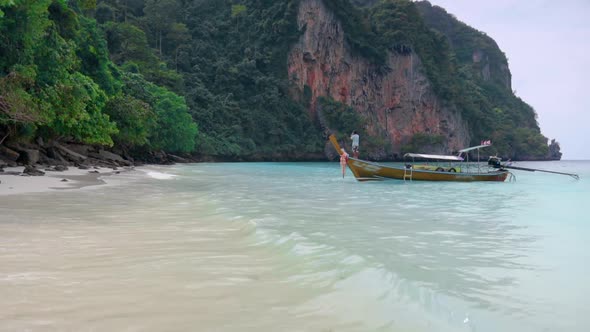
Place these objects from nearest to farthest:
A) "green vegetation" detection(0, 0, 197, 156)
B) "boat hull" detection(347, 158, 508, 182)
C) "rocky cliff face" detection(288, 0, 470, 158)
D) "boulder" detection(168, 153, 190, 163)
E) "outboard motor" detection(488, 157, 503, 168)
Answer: "green vegetation" detection(0, 0, 197, 156)
"boat hull" detection(347, 158, 508, 182)
"outboard motor" detection(488, 157, 503, 168)
"boulder" detection(168, 153, 190, 163)
"rocky cliff face" detection(288, 0, 470, 158)

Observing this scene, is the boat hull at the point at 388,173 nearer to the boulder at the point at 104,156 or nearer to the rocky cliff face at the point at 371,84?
the boulder at the point at 104,156

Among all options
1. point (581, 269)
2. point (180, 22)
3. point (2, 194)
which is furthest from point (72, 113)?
point (180, 22)

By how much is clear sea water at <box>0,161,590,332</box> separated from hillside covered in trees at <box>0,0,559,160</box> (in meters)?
8.37

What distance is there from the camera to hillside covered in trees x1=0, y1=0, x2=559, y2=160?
1789 cm

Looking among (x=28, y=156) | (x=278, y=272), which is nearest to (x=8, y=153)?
(x=28, y=156)

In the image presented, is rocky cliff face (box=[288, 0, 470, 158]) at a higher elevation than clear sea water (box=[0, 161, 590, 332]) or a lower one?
higher

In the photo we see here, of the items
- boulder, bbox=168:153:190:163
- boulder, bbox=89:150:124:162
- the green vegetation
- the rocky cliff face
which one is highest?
the rocky cliff face

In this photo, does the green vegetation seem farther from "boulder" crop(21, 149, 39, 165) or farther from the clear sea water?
the clear sea water

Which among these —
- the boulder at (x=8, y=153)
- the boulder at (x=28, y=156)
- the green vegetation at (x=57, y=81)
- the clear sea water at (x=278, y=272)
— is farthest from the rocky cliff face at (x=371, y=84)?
the clear sea water at (x=278, y=272)

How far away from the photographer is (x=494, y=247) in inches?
255

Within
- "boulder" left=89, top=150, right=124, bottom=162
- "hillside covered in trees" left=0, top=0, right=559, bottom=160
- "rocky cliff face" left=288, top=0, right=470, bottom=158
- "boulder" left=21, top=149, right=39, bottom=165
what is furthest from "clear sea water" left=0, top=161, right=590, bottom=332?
"rocky cliff face" left=288, top=0, right=470, bottom=158

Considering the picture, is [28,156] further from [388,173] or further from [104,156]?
[388,173]

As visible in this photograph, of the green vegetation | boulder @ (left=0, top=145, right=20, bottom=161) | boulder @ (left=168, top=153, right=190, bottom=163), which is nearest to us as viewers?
the green vegetation

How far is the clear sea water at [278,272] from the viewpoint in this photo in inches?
125
